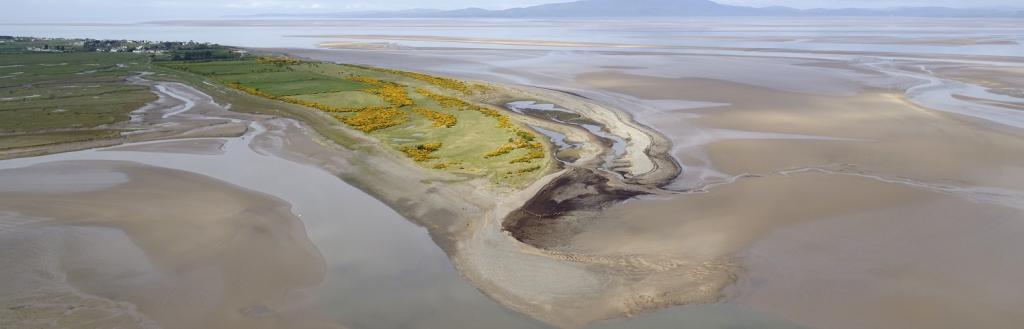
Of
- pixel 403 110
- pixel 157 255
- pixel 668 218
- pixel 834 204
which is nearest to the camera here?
pixel 157 255

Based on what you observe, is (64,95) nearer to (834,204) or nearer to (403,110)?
(403,110)

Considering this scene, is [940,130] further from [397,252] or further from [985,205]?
[397,252]

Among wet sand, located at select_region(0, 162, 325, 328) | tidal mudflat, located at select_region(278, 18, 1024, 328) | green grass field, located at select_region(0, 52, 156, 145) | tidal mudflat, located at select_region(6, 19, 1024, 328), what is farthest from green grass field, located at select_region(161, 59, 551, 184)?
wet sand, located at select_region(0, 162, 325, 328)

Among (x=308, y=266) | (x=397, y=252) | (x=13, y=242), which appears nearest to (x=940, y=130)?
(x=397, y=252)

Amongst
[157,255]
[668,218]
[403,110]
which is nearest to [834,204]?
[668,218]

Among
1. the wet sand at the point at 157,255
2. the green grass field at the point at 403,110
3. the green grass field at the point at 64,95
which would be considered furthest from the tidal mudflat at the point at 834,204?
the green grass field at the point at 64,95

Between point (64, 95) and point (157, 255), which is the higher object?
point (64, 95)

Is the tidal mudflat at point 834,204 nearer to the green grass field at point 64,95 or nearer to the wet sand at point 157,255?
the wet sand at point 157,255

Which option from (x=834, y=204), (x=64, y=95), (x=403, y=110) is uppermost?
(x=64, y=95)
